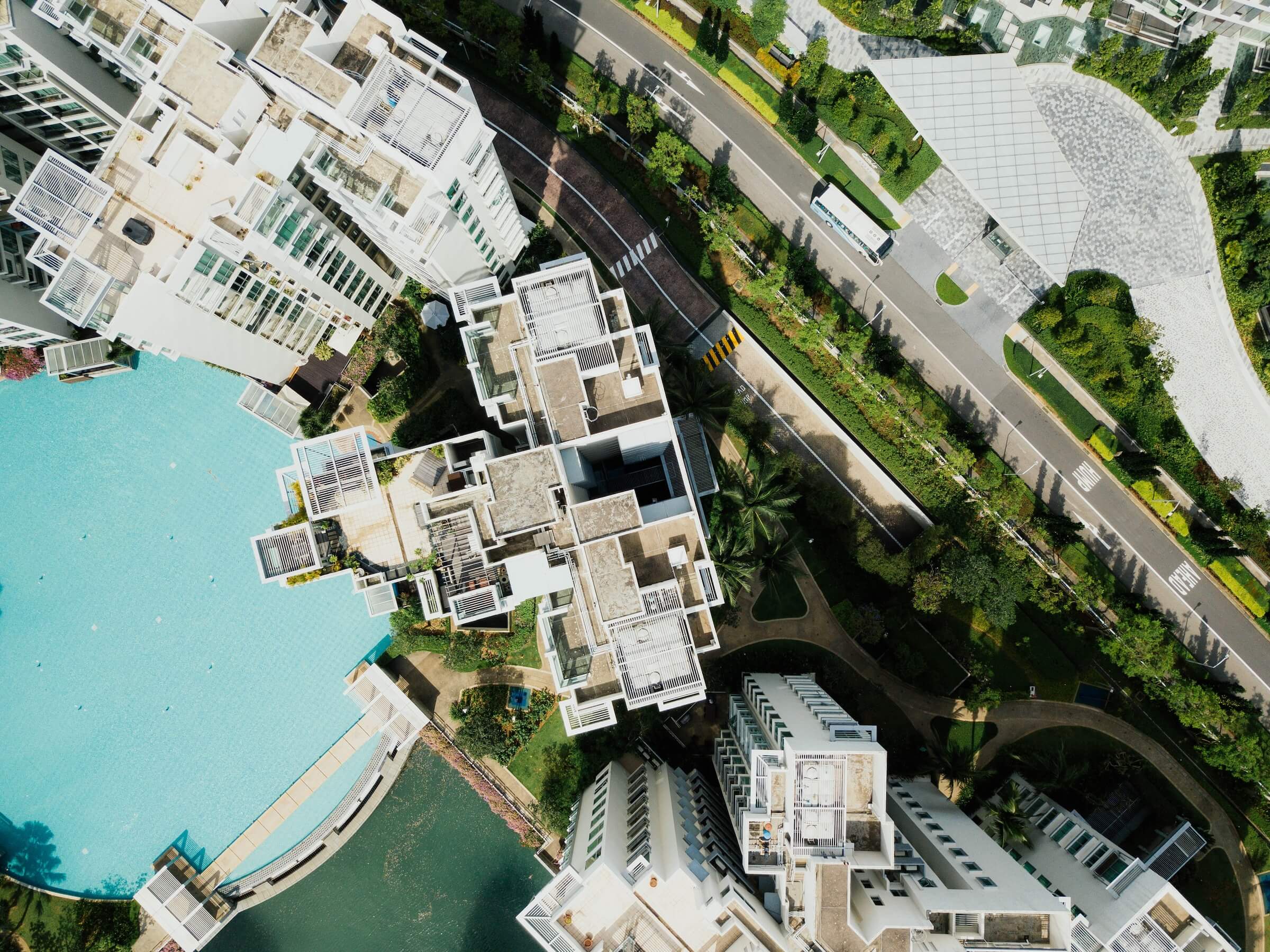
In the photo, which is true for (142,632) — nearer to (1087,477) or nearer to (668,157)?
(668,157)

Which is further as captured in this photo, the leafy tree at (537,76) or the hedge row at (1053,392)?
the hedge row at (1053,392)

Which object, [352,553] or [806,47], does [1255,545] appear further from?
[352,553]

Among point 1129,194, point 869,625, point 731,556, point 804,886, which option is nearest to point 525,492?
point 731,556

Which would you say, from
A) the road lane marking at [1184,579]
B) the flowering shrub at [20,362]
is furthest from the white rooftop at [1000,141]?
the flowering shrub at [20,362]

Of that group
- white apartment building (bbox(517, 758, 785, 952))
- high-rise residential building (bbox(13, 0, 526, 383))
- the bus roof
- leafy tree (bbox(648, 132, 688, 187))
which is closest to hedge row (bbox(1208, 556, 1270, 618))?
the bus roof

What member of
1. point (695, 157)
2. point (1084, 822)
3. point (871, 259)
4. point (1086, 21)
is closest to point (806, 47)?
point (695, 157)

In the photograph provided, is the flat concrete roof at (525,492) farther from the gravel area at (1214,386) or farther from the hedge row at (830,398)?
the gravel area at (1214,386)
